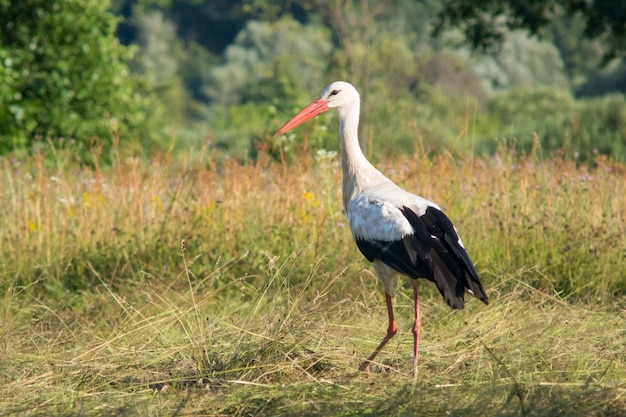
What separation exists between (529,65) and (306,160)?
2465 inches

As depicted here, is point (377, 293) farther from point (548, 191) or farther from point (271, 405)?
point (271, 405)

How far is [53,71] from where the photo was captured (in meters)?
11.3

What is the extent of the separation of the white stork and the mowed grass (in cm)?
23

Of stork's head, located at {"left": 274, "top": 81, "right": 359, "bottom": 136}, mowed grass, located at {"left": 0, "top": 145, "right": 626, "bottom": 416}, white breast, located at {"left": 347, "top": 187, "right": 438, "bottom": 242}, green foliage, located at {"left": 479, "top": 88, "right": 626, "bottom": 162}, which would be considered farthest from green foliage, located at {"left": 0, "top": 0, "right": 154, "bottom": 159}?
white breast, located at {"left": 347, "top": 187, "right": 438, "bottom": 242}

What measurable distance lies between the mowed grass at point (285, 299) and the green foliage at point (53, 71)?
277cm

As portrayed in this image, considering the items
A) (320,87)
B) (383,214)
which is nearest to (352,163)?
(383,214)

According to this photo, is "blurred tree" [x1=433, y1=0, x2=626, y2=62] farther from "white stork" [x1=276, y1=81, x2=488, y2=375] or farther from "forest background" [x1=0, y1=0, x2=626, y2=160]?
"white stork" [x1=276, y1=81, x2=488, y2=375]

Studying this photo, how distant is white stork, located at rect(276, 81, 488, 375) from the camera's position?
180 inches

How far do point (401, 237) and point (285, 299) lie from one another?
1311 millimetres

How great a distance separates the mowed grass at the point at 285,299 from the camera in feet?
13.2

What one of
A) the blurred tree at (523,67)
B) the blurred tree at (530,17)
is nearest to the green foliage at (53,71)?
the blurred tree at (530,17)

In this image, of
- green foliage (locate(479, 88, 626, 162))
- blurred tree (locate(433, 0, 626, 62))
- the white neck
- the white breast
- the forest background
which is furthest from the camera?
green foliage (locate(479, 88, 626, 162))

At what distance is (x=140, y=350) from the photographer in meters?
4.70

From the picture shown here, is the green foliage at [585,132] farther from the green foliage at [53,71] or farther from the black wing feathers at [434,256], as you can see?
the black wing feathers at [434,256]
